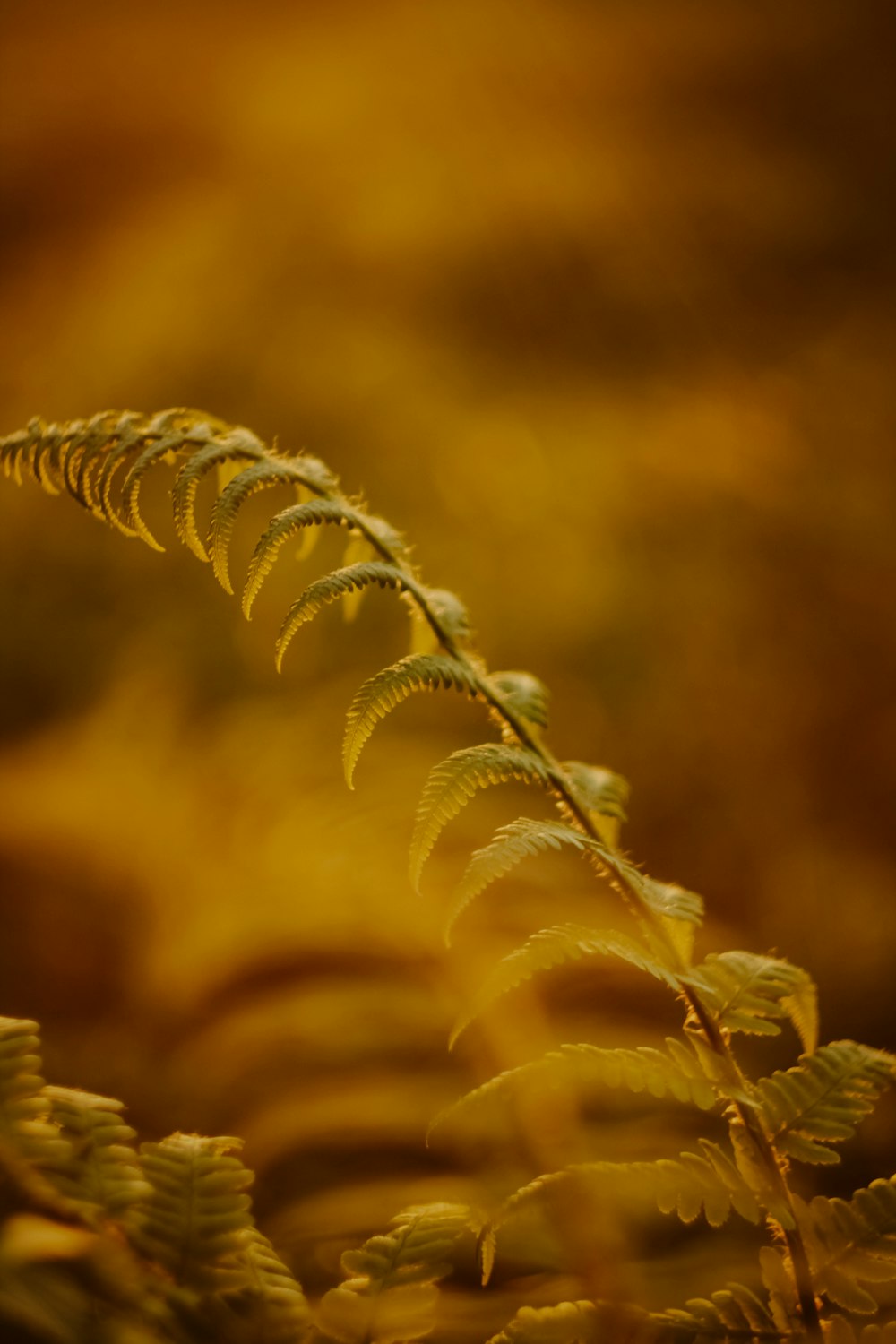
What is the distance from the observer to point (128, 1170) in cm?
46

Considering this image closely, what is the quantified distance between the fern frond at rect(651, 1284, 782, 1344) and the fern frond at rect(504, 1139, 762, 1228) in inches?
2.7

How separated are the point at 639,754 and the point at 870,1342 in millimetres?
870

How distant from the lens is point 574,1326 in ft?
1.77

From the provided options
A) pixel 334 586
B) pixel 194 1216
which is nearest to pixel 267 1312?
pixel 194 1216

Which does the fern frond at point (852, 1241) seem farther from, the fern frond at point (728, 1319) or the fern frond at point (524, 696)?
the fern frond at point (524, 696)

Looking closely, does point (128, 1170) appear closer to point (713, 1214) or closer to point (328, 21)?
point (713, 1214)

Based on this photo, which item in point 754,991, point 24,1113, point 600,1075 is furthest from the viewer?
point 754,991

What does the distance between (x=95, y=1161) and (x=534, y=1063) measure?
23 centimetres

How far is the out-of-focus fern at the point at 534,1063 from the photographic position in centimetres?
48

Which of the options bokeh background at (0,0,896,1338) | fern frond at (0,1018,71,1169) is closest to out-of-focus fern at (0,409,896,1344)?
fern frond at (0,1018,71,1169)

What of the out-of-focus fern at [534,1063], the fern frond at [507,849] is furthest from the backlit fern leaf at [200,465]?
the fern frond at [507,849]

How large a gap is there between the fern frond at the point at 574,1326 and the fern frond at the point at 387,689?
13.1 inches

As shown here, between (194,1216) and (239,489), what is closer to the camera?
(194,1216)

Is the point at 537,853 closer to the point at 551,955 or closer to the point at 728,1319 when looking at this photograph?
the point at 551,955
